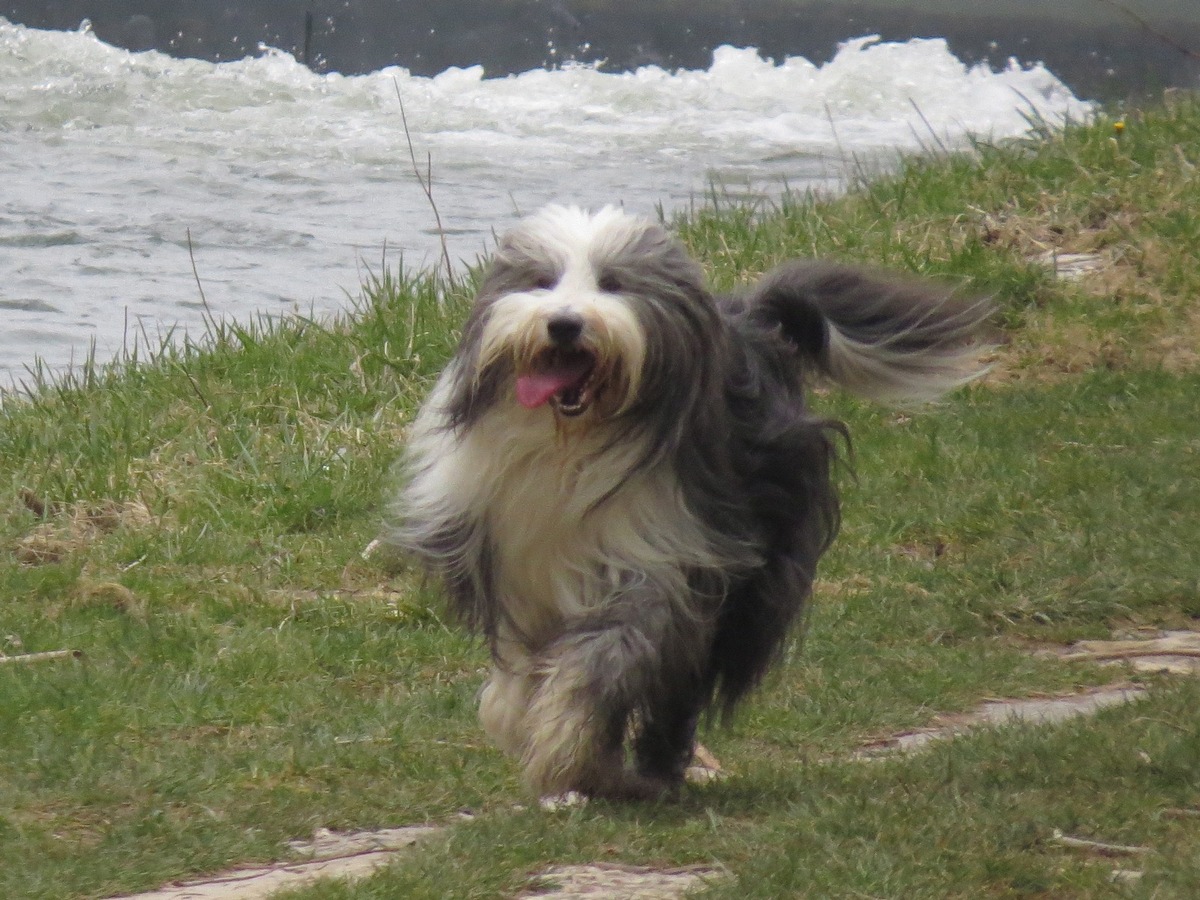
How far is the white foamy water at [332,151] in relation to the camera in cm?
1375

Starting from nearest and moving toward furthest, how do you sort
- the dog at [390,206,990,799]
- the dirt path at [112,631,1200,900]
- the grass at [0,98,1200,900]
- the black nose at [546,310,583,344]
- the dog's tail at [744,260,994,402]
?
the dirt path at [112,631,1200,900] < the grass at [0,98,1200,900] < the black nose at [546,310,583,344] < the dog at [390,206,990,799] < the dog's tail at [744,260,994,402]

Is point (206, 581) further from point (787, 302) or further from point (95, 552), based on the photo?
point (787, 302)

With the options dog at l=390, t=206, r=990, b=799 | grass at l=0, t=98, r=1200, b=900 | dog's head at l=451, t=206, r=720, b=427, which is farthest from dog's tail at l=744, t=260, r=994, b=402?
grass at l=0, t=98, r=1200, b=900

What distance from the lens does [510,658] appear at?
15.2 feet

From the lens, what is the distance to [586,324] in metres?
4.12

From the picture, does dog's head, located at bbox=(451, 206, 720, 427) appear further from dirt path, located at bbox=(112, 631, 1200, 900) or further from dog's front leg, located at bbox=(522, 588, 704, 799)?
dirt path, located at bbox=(112, 631, 1200, 900)

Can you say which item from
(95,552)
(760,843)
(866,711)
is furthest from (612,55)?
(760,843)

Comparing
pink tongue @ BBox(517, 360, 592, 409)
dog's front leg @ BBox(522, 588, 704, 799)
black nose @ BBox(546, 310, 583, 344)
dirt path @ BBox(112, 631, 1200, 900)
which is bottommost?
dirt path @ BBox(112, 631, 1200, 900)

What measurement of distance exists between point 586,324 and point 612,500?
44 cm

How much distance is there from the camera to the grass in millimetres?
4008

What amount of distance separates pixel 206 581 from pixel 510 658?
8.01 ft

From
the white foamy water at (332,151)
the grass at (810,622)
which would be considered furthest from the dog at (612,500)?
the white foamy water at (332,151)

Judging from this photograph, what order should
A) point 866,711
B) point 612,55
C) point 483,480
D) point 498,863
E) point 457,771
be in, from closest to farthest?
point 498,863
point 483,480
point 457,771
point 866,711
point 612,55

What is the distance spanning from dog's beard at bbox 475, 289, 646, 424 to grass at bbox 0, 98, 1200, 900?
88 cm
